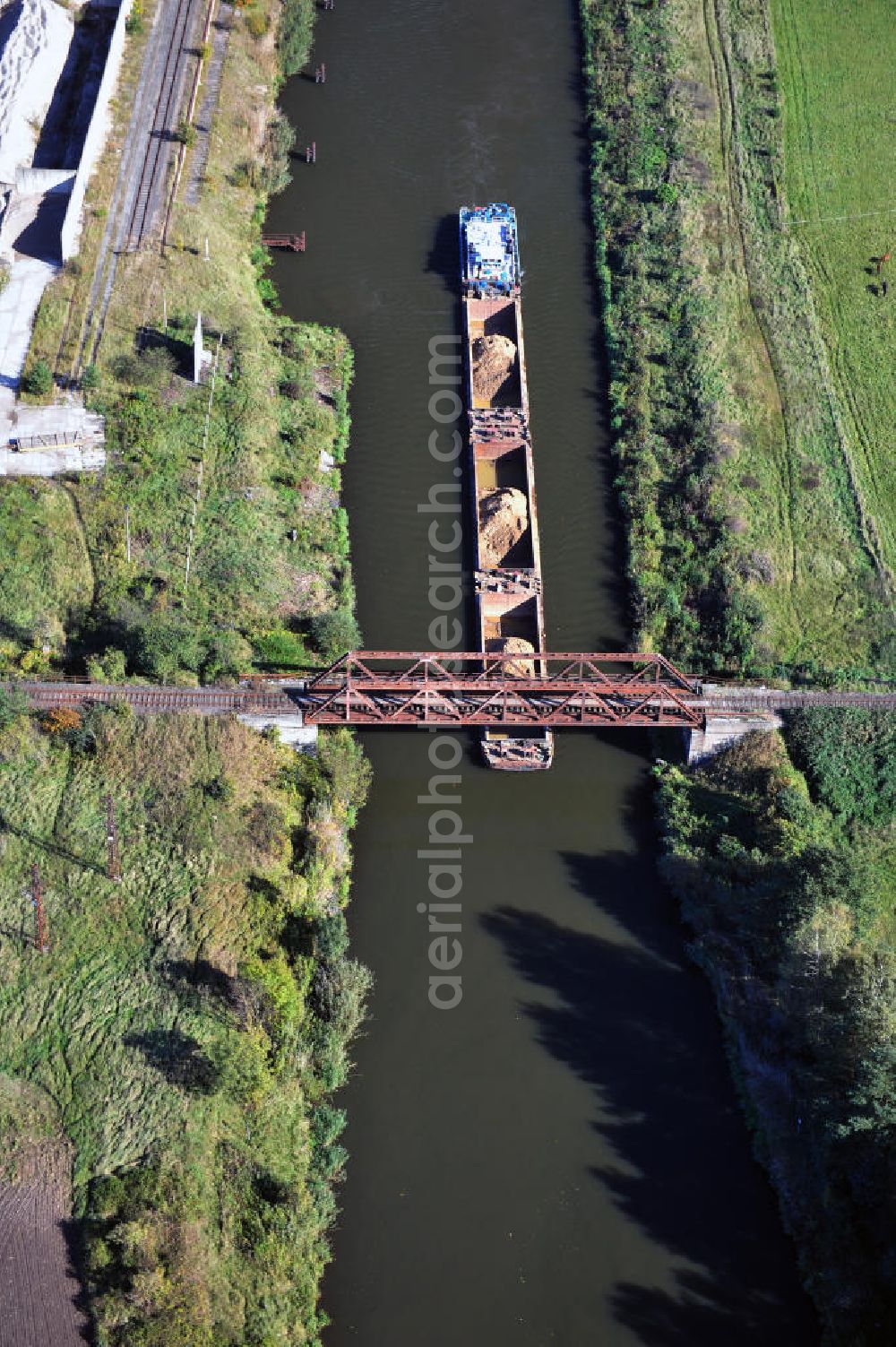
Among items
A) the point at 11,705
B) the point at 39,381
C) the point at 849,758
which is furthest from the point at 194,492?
the point at 849,758

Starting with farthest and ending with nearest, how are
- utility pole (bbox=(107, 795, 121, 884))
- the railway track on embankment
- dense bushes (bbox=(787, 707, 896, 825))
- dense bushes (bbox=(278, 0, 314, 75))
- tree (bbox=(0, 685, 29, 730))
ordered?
dense bushes (bbox=(278, 0, 314, 75)), the railway track on embankment, dense bushes (bbox=(787, 707, 896, 825)), tree (bbox=(0, 685, 29, 730)), utility pole (bbox=(107, 795, 121, 884))

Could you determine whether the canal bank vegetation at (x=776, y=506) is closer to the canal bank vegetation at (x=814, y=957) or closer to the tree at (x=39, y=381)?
the canal bank vegetation at (x=814, y=957)

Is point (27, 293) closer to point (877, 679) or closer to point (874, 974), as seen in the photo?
point (877, 679)

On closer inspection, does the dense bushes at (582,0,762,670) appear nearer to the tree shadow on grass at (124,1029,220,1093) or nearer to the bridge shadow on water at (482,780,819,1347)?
the bridge shadow on water at (482,780,819,1347)

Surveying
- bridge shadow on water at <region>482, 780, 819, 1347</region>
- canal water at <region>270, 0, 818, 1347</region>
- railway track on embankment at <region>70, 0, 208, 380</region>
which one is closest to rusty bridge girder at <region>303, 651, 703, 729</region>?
canal water at <region>270, 0, 818, 1347</region>

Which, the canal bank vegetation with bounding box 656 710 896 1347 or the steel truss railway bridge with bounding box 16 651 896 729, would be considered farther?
the steel truss railway bridge with bounding box 16 651 896 729

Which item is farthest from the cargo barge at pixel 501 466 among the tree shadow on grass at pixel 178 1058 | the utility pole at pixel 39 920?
the utility pole at pixel 39 920
